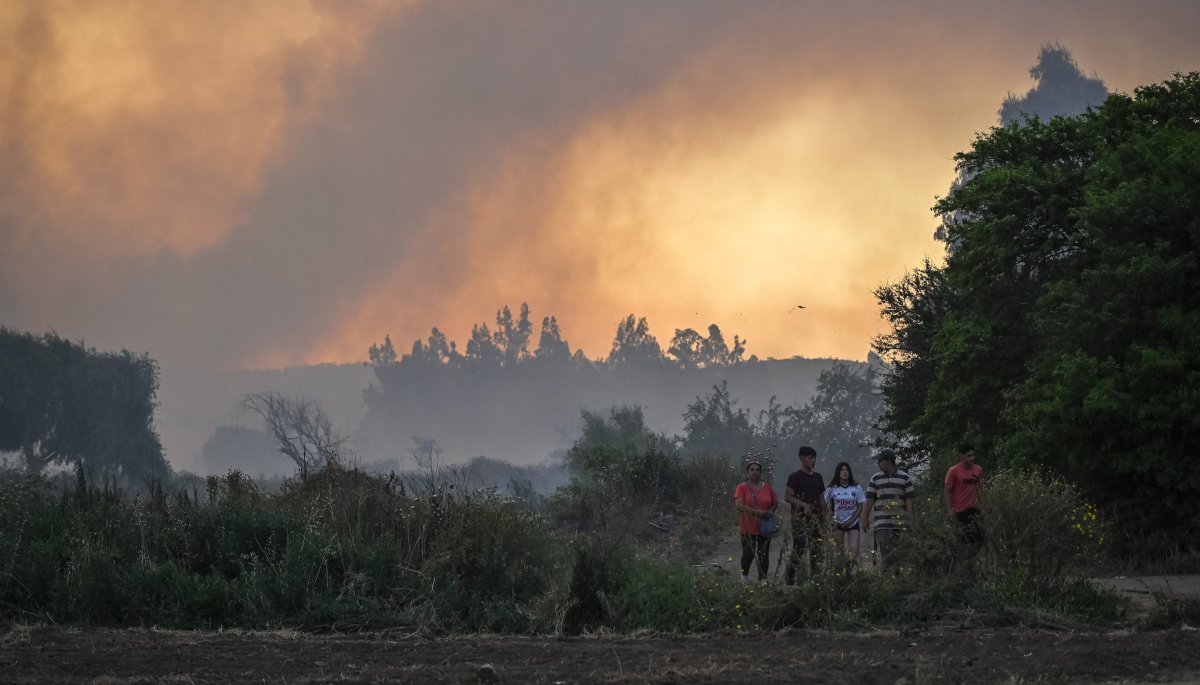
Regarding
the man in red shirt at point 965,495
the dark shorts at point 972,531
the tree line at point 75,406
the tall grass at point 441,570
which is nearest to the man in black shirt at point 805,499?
the tall grass at point 441,570

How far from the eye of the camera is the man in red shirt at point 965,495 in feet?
45.2

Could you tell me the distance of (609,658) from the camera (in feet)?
35.9

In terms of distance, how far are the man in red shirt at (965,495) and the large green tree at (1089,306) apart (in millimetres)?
5546

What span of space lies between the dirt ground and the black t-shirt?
131 inches

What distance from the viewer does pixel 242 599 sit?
13859 millimetres

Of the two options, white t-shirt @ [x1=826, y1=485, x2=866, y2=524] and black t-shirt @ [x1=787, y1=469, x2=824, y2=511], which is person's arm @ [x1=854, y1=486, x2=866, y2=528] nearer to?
white t-shirt @ [x1=826, y1=485, x2=866, y2=524]

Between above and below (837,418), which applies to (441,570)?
below

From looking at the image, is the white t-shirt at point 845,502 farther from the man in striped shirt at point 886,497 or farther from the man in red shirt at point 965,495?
the man in red shirt at point 965,495

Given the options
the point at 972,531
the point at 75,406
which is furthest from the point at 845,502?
the point at 75,406

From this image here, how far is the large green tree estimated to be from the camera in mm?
19109

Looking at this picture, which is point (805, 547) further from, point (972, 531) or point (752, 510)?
point (972, 531)

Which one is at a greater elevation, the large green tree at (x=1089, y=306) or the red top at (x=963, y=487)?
the large green tree at (x=1089, y=306)

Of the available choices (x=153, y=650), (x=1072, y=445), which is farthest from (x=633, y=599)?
(x=1072, y=445)

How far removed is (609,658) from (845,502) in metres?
5.36
